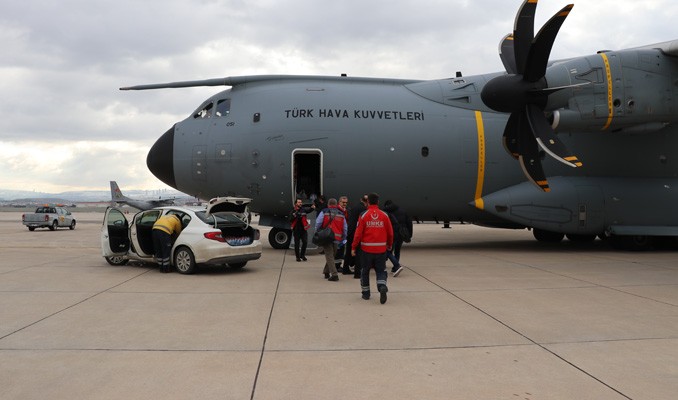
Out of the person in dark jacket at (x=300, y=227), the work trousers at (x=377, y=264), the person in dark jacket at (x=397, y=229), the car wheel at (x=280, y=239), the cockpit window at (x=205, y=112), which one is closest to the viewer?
the work trousers at (x=377, y=264)

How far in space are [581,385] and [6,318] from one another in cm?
676

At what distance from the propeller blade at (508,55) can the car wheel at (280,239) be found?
7961mm

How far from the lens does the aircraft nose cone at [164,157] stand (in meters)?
14.6

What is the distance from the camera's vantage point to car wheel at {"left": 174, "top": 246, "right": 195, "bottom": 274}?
10.3 m

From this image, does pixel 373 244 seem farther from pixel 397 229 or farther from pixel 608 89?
pixel 608 89

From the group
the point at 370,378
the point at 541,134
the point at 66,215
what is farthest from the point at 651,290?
the point at 66,215

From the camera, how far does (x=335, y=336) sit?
18.6 ft

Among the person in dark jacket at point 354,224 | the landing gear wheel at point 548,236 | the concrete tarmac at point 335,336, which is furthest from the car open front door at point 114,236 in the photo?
the landing gear wheel at point 548,236

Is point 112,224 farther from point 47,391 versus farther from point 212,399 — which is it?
point 212,399

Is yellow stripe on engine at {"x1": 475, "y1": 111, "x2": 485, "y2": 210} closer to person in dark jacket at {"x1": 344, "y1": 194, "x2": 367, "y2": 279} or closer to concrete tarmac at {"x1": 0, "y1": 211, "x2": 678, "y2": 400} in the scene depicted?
concrete tarmac at {"x1": 0, "y1": 211, "x2": 678, "y2": 400}

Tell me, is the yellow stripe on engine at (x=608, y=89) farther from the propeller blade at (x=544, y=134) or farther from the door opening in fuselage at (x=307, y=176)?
the door opening in fuselage at (x=307, y=176)

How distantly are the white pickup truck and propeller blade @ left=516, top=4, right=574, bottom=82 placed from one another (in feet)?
95.4

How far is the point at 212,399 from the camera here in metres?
3.87

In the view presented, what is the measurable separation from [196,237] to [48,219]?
24.6 m
